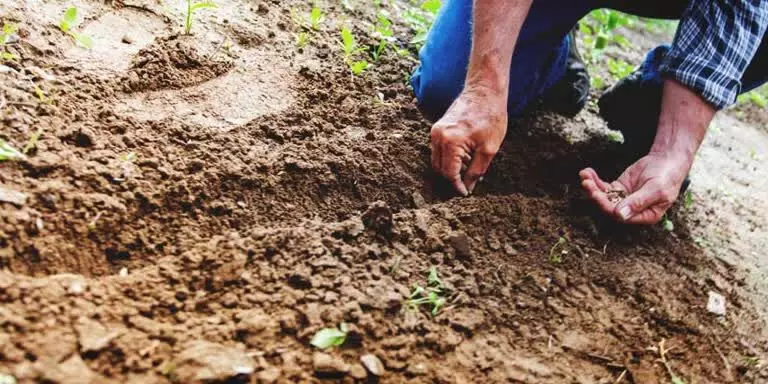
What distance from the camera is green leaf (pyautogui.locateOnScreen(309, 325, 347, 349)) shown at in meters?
1.08

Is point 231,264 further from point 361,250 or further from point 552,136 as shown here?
point 552,136

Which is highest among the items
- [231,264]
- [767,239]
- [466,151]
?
[466,151]

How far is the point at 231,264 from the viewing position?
1183mm

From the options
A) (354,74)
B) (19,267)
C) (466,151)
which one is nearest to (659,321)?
(466,151)

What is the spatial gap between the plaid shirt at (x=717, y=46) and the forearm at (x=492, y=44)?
654mm

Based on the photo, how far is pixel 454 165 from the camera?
5.14 feet

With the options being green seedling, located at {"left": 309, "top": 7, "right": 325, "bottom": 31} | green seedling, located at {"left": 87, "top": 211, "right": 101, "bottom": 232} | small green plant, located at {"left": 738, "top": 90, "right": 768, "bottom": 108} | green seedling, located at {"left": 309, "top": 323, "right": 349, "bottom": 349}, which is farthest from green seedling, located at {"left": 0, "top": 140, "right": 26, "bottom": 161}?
small green plant, located at {"left": 738, "top": 90, "right": 768, "bottom": 108}

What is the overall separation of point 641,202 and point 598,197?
0.40 feet

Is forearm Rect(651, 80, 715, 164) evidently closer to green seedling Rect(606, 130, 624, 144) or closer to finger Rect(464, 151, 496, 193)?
green seedling Rect(606, 130, 624, 144)

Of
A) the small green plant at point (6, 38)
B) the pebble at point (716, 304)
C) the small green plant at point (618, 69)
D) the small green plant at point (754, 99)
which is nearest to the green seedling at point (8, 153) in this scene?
the small green plant at point (6, 38)

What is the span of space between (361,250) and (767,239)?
5.57 feet

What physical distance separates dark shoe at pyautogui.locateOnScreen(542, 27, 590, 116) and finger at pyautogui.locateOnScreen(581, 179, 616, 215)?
72 cm

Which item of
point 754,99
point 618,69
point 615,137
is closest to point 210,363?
point 615,137

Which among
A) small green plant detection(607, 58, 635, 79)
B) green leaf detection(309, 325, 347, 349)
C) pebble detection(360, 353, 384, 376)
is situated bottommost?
pebble detection(360, 353, 384, 376)
